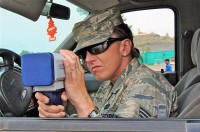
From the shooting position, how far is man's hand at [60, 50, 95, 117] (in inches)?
67.0

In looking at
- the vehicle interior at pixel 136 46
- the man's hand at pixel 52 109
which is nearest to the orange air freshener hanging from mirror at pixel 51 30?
the vehicle interior at pixel 136 46

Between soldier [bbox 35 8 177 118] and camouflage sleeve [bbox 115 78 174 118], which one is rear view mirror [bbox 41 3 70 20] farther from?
camouflage sleeve [bbox 115 78 174 118]

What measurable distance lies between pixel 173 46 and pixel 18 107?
6.02 ft

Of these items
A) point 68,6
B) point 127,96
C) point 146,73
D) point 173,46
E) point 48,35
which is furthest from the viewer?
point 173,46

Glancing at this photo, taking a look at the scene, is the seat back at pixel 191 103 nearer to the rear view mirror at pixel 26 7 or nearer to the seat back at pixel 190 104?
the seat back at pixel 190 104

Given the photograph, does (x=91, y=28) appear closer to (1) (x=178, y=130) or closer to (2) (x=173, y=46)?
(1) (x=178, y=130)

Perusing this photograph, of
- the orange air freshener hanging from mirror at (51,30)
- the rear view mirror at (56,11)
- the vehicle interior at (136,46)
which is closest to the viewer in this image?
the vehicle interior at (136,46)

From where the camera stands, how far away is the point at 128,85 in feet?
6.82

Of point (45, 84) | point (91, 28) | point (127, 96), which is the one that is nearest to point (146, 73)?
point (127, 96)

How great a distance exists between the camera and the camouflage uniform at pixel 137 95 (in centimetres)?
185

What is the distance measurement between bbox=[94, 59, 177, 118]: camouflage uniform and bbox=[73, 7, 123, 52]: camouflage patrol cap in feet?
0.67

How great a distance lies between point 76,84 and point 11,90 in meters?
0.55

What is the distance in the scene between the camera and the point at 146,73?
2.11 m

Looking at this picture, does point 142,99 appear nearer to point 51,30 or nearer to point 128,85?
point 128,85
